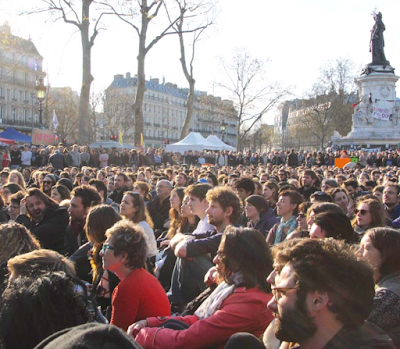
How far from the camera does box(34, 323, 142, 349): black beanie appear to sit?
134cm

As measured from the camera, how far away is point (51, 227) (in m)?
6.39

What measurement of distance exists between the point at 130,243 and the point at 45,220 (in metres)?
3.17

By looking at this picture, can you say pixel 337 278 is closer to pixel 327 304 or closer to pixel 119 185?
pixel 327 304

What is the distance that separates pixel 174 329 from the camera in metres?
3.25

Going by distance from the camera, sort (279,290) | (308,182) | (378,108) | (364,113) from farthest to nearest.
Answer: (364,113), (378,108), (308,182), (279,290)

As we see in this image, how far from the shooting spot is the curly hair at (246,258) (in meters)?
3.26

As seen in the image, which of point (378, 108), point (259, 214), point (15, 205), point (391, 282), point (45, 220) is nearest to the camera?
point (391, 282)

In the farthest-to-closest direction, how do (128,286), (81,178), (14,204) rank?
(81,178)
(14,204)
(128,286)

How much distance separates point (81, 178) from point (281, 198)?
21.7ft

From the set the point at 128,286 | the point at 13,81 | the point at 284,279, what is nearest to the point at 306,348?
the point at 284,279

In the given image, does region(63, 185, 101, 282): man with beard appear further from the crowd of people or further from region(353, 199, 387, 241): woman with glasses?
region(353, 199, 387, 241): woman with glasses

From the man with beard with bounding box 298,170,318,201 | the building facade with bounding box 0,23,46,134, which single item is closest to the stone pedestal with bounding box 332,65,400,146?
the man with beard with bounding box 298,170,318,201

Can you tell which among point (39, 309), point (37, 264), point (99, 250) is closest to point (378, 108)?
point (99, 250)

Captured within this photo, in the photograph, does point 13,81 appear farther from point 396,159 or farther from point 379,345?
point 379,345
